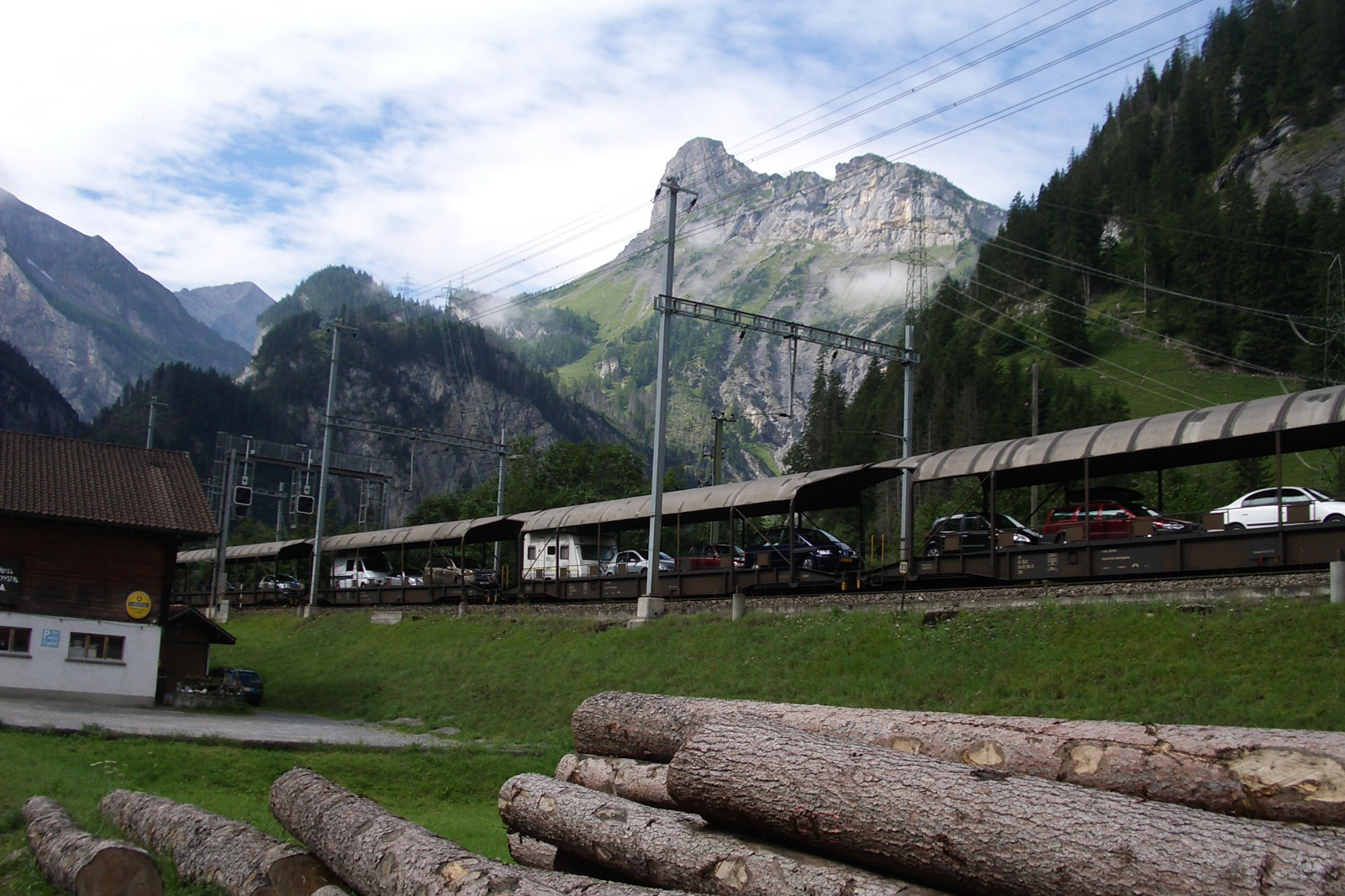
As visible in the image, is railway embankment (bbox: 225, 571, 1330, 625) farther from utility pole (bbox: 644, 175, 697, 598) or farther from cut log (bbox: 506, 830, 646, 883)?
cut log (bbox: 506, 830, 646, 883)

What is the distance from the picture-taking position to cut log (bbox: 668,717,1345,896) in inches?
214

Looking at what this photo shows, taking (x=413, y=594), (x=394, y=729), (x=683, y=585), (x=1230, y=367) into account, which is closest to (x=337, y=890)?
(x=394, y=729)

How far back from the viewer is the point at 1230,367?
294ft

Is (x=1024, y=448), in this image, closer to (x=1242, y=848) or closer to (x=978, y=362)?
(x=1242, y=848)

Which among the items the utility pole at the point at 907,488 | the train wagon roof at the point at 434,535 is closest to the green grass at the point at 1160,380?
the utility pole at the point at 907,488

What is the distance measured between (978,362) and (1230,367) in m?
22.7

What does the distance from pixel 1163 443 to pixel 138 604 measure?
26.5 metres

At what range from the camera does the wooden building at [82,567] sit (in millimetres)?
29312

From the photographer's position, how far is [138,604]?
31.0 meters

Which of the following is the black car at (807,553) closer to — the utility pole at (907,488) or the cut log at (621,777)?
the utility pole at (907,488)

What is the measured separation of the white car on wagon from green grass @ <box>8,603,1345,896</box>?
20.0 ft

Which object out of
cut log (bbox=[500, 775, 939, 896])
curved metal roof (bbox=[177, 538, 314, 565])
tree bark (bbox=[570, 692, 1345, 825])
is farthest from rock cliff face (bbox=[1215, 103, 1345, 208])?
cut log (bbox=[500, 775, 939, 896])

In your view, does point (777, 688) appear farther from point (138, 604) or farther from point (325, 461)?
point (325, 461)

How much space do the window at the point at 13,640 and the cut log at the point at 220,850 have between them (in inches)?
734
